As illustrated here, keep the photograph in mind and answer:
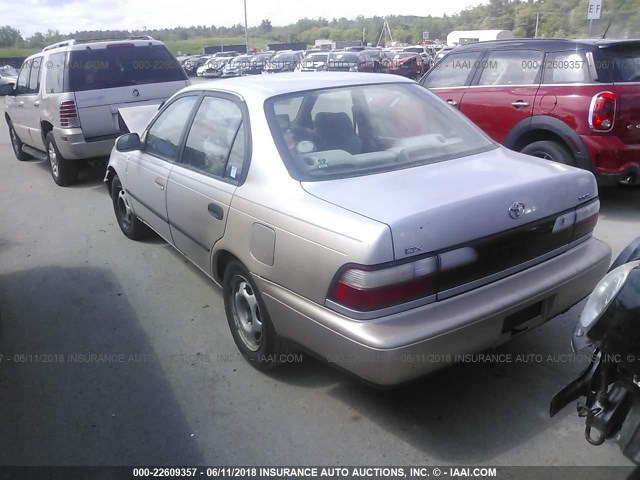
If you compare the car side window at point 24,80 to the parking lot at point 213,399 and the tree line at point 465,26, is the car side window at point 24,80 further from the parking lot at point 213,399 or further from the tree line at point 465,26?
the parking lot at point 213,399

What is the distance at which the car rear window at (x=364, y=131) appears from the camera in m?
3.11

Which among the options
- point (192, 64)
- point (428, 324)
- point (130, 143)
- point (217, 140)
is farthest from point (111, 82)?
point (192, 64)

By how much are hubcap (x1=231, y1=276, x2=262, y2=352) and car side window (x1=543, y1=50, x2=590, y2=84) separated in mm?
4490

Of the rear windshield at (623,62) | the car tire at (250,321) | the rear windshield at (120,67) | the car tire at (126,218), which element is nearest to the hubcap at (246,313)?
the car tire at (250,321)

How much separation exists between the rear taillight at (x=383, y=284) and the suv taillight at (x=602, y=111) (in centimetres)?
415

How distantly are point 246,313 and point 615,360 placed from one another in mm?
2038

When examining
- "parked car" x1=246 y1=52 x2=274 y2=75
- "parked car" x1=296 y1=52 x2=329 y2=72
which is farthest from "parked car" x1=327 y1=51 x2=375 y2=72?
"parked car" x1=246 y1=52 x2=274 y2=75

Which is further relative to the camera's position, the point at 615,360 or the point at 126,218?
the point at 126,218

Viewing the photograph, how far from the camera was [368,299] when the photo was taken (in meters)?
2.43

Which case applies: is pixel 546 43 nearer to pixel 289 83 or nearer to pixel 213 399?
pixel 289 83

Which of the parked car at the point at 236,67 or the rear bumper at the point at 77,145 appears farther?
the parked car at the point at 236,67

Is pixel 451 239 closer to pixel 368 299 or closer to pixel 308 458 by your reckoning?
pixel 368 299

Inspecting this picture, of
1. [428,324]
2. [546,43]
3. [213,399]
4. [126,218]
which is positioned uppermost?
[546,43]

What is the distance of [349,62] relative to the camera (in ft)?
88.2
